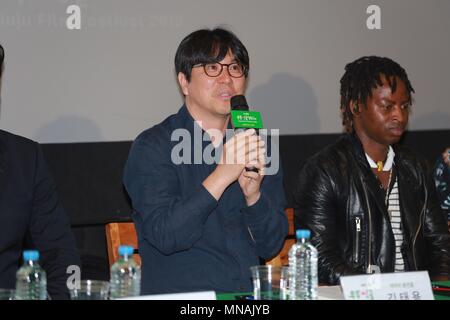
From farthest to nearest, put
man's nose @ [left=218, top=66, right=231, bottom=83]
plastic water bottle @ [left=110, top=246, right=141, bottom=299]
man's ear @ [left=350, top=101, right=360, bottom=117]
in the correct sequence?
man's ear @ [left=350, top=101, right=360, bottom=117] < man's nose @ [left=218, top=66, right=231, bottom=83] < plastic water bottle @ [left=110, top=246, right=141, bottom=299]

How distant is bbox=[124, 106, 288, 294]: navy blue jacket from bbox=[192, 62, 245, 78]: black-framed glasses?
180mm

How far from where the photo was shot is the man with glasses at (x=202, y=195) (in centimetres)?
264

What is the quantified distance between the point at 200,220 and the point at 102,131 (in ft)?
5.25

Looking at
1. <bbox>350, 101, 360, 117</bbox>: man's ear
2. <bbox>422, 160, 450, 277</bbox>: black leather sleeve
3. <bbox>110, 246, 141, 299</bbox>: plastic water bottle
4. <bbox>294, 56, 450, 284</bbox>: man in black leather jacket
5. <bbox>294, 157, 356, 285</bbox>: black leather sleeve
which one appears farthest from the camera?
<bbox>350, 101, 360, 117</bbox>: man's ear

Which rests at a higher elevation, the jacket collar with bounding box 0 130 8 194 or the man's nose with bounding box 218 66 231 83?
the man's nose with bounding box 218 66 231 83

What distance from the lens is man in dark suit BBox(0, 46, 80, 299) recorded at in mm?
2551

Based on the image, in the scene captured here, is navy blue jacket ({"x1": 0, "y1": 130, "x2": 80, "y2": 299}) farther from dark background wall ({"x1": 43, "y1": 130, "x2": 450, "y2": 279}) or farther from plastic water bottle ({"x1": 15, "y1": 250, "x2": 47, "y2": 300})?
dark background wall ({"x1": 43, "y1": 130, "x2": 450, "y2": 279})

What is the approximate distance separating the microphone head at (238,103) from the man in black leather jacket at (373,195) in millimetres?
659

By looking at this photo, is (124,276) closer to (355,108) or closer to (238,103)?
(238,103)

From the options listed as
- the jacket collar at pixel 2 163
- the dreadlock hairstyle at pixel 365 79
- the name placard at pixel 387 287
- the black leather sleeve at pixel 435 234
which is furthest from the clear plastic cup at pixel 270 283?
A: the dreadlock hairstyle at pixel 365 79

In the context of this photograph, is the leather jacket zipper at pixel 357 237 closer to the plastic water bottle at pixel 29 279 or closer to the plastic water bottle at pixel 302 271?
the plastic water bottle at pixel 302 271

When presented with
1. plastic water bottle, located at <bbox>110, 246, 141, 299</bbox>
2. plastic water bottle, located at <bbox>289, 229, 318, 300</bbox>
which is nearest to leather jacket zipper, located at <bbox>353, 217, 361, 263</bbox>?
plastic water bottle, located at <bbox>289, 229, 318, 300</bbox>
